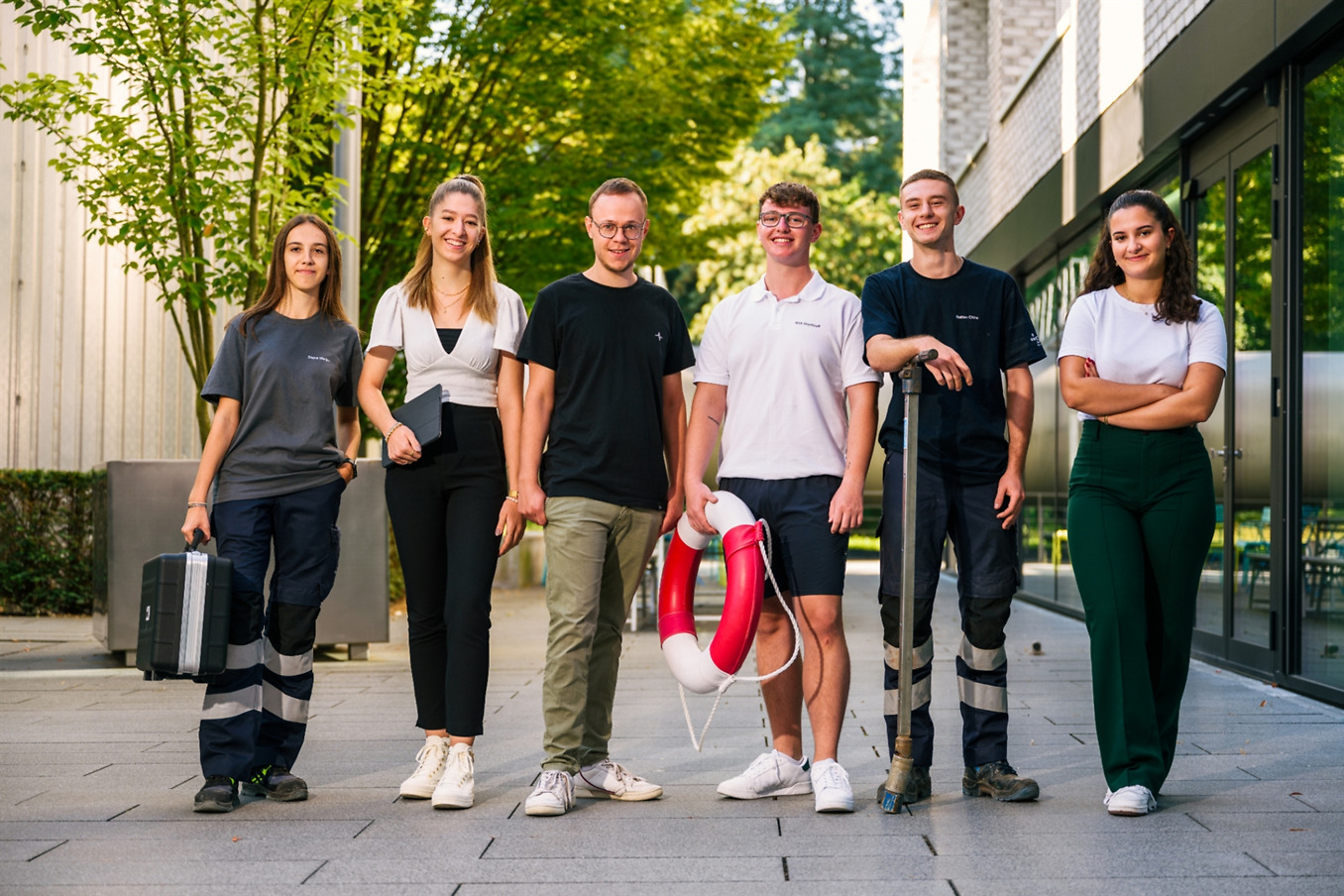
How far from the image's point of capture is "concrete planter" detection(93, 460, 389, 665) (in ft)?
29.2

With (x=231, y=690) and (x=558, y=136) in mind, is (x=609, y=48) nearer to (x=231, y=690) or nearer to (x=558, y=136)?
(x=558, y=136)

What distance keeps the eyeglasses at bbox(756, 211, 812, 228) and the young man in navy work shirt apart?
312 mm

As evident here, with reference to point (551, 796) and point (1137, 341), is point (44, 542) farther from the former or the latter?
point (1137, 341)

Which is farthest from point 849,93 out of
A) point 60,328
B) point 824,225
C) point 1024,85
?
point 60,328

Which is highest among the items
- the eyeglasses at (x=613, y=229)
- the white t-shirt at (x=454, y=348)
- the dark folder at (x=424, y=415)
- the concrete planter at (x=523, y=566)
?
the eyeglasses at (x=613, y=229)

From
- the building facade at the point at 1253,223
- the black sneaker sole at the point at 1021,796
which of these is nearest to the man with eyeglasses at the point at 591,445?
the black sneaker sole at the point at 1021,796

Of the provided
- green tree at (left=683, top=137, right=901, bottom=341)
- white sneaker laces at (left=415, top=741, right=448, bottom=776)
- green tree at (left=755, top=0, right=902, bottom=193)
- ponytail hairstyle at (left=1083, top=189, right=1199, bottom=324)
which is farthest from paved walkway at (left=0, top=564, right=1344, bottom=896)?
green tree at (left=755, top=0, right=902, bottom=193)

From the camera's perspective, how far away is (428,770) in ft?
16.6

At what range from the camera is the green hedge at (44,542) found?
494 inches

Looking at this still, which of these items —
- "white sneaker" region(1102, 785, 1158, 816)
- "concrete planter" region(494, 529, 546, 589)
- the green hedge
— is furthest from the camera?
"concrete planter" region(494, 529, 546, 589)

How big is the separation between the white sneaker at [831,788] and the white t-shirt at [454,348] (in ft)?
5.41

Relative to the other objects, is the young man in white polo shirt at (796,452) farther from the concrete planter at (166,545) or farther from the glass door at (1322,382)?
the concrete planter at (166,545)

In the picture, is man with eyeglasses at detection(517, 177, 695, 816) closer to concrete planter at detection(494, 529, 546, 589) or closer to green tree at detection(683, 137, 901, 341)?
concrete planter at detection(494, 529, 546, 589)

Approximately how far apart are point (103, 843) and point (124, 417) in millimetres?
10498
